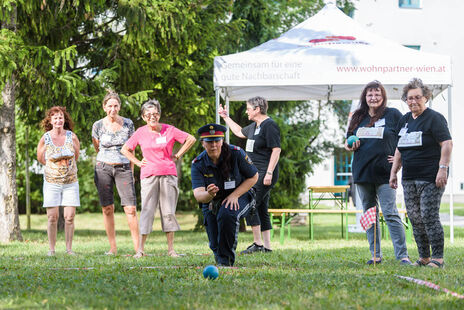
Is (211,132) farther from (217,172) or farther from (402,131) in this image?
(402,131)

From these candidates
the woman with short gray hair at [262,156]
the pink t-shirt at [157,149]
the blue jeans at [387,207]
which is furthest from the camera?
the woman with short gray hair at [262,156]

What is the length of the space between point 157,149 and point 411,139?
285 cm

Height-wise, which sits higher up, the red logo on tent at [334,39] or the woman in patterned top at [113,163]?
the red logo on tent at [334,39]

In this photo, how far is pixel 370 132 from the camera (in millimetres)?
6371

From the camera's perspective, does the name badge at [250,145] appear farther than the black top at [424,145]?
Yes

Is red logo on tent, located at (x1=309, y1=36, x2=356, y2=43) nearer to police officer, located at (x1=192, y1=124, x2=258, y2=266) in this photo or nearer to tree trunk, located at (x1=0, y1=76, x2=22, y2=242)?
police officer, located at (x1=192, y1=124, x2=258, y2=266)

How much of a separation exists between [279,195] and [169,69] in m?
4.43

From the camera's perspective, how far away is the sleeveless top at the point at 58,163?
7.70 meters

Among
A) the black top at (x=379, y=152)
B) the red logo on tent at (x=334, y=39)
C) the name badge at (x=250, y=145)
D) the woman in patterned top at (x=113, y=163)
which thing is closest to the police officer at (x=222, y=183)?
the black top at (x=379, y=152)

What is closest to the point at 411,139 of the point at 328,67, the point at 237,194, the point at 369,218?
the point at 369,218

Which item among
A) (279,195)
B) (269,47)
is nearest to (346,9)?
(279,195)

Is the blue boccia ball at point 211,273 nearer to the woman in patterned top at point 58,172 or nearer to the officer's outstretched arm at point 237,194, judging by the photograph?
the officer's outstretched arm at point 237,194

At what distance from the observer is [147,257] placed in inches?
282

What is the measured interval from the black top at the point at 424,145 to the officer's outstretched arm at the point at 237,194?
148 centimetres
